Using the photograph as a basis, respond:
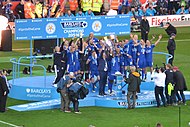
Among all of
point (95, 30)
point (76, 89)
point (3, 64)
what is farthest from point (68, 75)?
point (3, 64)

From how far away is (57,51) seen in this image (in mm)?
34281

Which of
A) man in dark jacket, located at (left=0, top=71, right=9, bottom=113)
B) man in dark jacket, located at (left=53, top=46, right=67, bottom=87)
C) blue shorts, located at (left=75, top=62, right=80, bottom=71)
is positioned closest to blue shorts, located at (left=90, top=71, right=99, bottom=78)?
blue shorts, located at (left=75, top=62, right=80, bottom=71)

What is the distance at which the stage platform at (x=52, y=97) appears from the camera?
33.0m

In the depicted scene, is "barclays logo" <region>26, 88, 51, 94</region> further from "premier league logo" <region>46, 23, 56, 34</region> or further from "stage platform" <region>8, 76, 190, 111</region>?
"premier league logo" <region>46, 23, 56, 34</region>

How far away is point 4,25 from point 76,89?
16.0 metres

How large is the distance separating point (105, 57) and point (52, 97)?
259 centimetres

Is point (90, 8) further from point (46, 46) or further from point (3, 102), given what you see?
point (3, 102)

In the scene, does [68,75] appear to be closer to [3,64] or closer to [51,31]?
[51,31]

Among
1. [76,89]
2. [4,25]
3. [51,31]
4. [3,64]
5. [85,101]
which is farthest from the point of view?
[4,25]

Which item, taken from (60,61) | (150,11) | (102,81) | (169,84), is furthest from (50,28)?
(150,11)

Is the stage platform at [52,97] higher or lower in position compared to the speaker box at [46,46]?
lower

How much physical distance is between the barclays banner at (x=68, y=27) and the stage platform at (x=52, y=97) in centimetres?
201

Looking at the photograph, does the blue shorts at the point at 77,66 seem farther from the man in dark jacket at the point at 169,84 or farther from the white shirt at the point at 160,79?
the man in dark jacket at the point at 169,84

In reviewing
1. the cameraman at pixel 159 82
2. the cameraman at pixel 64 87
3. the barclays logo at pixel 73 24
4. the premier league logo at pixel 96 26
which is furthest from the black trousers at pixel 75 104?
the premier league logo at pixel 96 26
